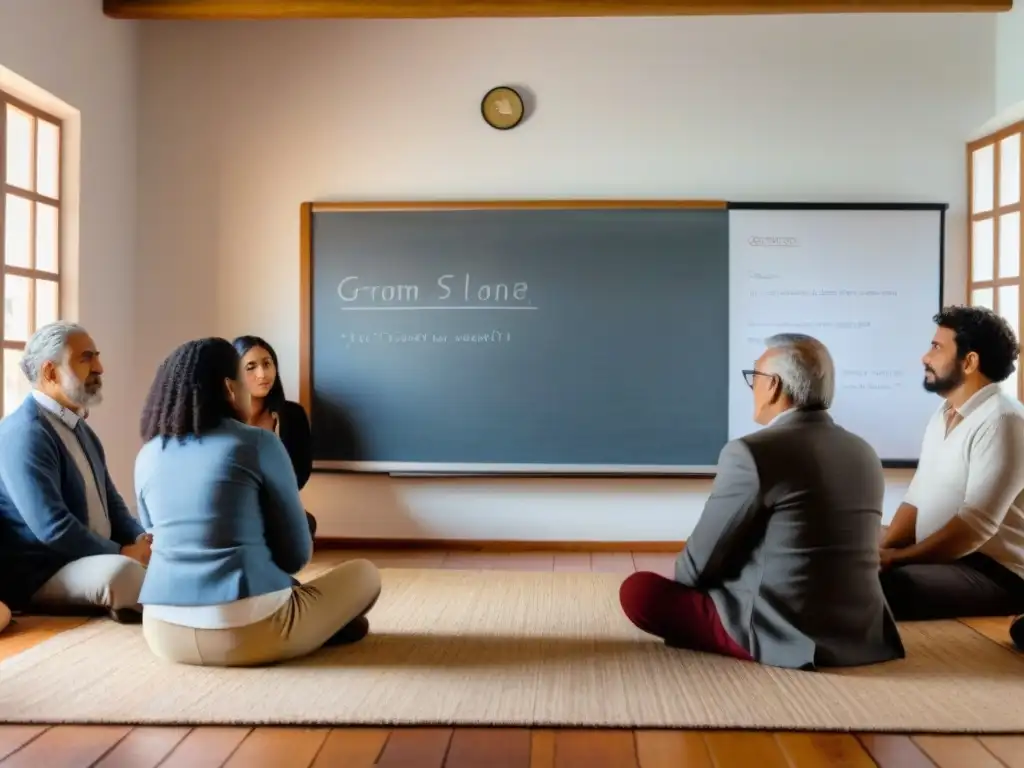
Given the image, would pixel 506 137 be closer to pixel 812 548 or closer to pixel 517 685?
pixel 812 548

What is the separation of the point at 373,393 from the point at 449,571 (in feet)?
3.63

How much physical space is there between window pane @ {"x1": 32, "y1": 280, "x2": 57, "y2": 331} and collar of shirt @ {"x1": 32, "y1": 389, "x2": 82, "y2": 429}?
94 centimetres

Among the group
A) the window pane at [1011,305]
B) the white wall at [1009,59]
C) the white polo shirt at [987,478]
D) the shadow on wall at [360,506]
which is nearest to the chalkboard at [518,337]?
the shadow on wall at [360,506]

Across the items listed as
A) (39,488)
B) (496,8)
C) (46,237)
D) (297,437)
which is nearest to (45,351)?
Answer: (39,488)

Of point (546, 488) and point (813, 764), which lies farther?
point (546, 488)

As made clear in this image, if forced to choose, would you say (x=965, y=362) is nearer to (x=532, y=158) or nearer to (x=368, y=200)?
(x=532, y=158)

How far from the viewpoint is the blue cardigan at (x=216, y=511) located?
286 cm

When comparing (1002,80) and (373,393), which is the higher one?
(1002,80)

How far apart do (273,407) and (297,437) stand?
0.67 feet

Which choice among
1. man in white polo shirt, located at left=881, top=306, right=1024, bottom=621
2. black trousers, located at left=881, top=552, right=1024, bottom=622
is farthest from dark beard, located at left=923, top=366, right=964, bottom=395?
black trousers, located at left=881, top=552, right=1024, bottom=622

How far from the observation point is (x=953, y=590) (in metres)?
3.61

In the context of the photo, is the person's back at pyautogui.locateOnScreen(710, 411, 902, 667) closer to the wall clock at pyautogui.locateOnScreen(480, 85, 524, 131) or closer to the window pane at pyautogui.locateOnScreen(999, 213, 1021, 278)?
the window pane at pyautogui.locateOnScreen(999, 213, 1021, 278)

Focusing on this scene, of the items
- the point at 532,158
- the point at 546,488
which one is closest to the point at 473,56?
the point at 532,158

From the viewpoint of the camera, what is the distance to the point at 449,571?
15.3 ft
